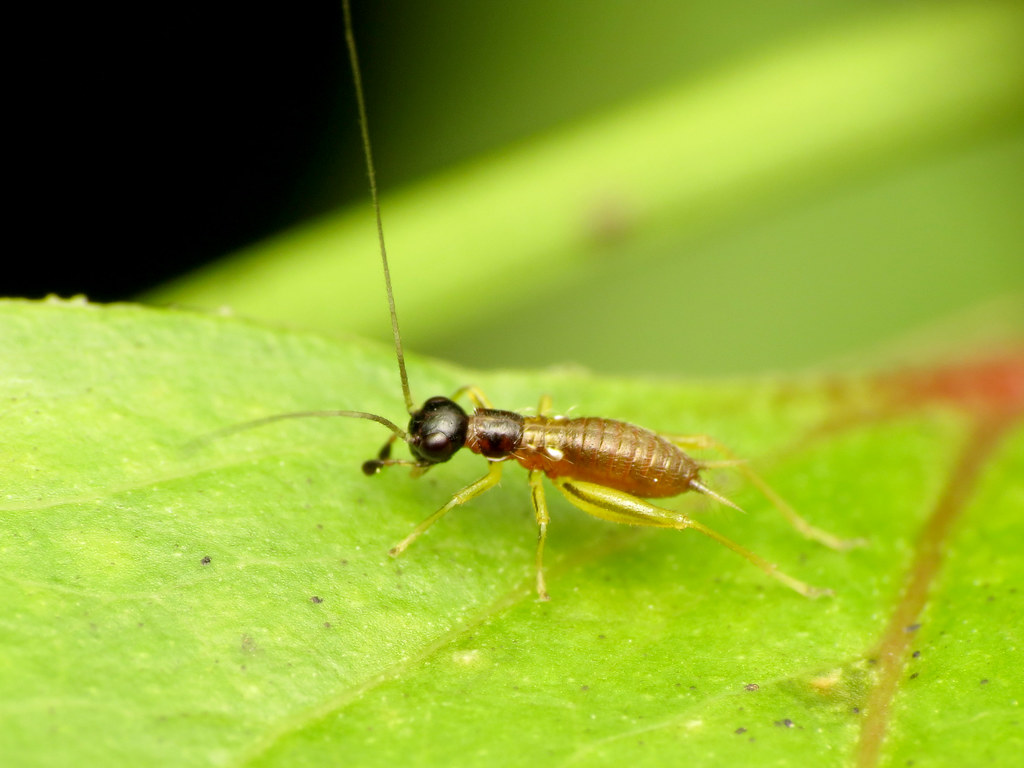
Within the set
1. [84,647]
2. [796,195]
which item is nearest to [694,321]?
[796,195]

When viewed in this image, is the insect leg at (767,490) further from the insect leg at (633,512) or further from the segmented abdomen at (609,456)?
the insect leg at (633,512)

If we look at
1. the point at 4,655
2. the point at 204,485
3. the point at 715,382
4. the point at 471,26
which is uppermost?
the point at 471,26

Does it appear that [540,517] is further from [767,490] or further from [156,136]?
[156,136]

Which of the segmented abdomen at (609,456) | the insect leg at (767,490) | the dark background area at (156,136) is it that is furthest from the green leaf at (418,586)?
the dark background area at (156,136)

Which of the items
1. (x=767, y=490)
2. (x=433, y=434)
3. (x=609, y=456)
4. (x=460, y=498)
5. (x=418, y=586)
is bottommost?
(x=418, y=586)

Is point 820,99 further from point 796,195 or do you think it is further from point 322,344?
point 322,344

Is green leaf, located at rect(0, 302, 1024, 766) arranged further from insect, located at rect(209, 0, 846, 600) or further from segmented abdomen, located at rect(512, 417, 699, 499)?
segmented abdomen, located at rect(512, 417, 699, 499)

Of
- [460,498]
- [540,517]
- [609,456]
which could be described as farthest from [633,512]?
[460,498]
